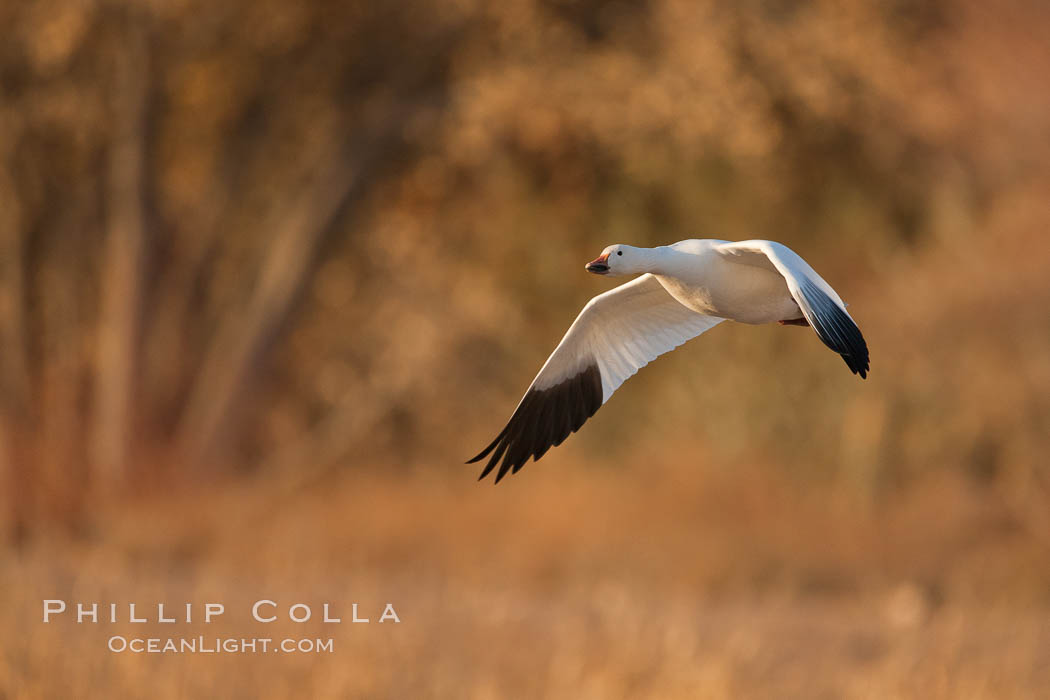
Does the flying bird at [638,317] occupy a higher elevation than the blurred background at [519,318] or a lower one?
lower

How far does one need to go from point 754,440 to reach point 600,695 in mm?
6600

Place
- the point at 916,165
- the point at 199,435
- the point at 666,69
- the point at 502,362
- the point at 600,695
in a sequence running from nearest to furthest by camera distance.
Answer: the point at 600,695 → the point at 666,69 → the point at 916,165 → the point at 199,435 → the point at 502,362

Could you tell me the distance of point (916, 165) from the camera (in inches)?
533

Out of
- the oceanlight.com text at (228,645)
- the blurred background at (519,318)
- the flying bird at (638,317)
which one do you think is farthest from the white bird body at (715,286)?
the blurred background at (519,318)

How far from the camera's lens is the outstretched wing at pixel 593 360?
4.65 meters

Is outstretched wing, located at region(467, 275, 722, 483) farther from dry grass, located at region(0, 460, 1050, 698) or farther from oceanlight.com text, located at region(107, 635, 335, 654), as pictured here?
oceanlight.com text, located at region(107, 635, 335, 654)

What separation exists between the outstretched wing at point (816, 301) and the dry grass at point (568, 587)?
14.2 ft

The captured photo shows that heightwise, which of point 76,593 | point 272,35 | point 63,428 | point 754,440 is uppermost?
point 272,35

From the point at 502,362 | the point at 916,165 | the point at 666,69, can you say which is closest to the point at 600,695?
the point at 666,69

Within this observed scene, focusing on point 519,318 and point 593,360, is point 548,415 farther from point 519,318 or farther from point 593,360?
point 519,318

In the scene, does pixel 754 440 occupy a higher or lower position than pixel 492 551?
higher

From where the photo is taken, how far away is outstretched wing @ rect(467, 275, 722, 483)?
465 centimetres

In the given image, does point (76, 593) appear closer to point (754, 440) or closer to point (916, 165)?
point (754, 440)

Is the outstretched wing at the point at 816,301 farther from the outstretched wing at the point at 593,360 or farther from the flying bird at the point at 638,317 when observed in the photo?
the outstretched wing at the point at 593,360
